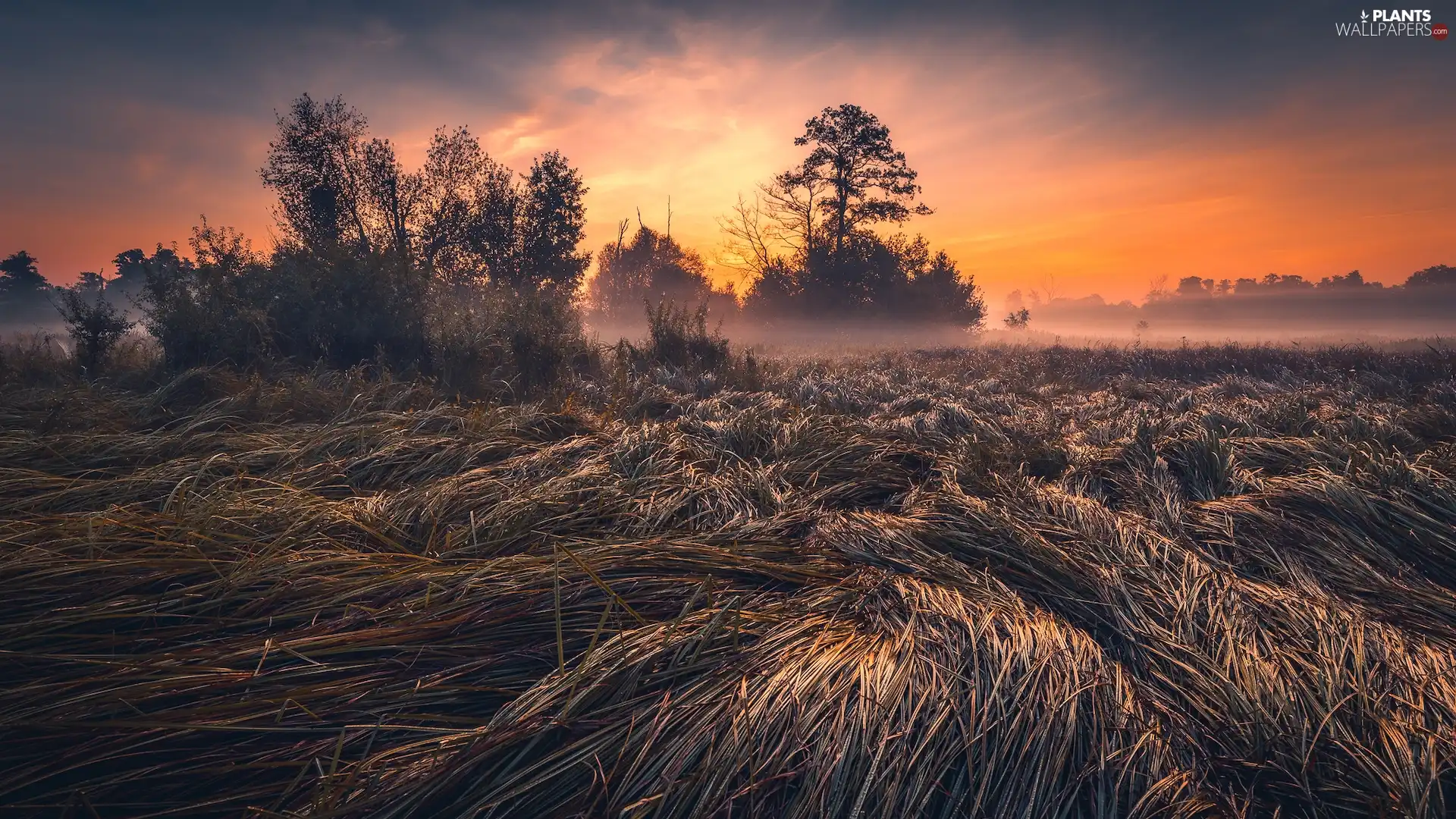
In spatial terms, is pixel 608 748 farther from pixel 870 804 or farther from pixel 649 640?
pixel 870 804

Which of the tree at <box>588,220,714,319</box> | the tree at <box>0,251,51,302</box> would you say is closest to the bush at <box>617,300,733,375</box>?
the tree at <box>588,220,714,319</box>

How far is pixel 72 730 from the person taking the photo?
97cm

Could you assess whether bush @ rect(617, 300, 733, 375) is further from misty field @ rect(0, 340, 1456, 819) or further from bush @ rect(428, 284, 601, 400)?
misty field @ rect(0, 340, 1456, 819)

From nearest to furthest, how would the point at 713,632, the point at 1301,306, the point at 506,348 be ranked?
the point at 713,632 → the point at 506,348 → the point at 1301,306

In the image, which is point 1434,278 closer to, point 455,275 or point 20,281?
point 455,275

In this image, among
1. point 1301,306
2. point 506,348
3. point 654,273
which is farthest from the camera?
point 1301,306

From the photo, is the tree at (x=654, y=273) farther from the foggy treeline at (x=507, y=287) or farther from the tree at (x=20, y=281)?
the tree at (x=20, y=281)

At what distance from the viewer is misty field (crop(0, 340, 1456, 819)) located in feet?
3.23

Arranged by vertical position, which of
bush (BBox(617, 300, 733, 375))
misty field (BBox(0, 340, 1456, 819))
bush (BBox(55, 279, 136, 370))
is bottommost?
misty field (BBox(0, 340, 1456, 819))

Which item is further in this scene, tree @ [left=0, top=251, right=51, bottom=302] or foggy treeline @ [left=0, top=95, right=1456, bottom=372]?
tree @ [left=0, top=251, right=51, bottom=302]

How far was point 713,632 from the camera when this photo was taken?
1.35 metres

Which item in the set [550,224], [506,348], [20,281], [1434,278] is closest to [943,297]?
[550,224]

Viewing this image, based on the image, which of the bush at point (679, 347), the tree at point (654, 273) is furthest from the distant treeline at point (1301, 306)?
the bush at point (679, 347)

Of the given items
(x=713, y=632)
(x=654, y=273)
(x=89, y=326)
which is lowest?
(x=713, y=632)
